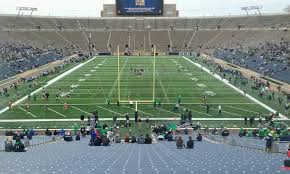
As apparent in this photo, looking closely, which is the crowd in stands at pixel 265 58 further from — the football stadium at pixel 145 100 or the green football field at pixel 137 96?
the green football field at pixel 137 96

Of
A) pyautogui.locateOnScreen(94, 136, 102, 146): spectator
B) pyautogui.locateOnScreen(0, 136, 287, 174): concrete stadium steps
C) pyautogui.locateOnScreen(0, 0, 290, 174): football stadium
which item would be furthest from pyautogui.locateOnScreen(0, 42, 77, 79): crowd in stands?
pyautogui.locateOnScreen(0, 136, 287, 174): concrete stadium steps

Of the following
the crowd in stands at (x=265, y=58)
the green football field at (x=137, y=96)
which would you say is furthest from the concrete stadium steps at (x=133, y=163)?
A: the crowd in stands at (x=265, y=58)

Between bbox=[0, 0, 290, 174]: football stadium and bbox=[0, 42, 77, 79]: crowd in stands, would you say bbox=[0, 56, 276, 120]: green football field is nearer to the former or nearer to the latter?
bbox=[0, 0, 290, 174]: football stadium

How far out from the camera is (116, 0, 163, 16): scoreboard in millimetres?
77688

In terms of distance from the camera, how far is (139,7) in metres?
77.7

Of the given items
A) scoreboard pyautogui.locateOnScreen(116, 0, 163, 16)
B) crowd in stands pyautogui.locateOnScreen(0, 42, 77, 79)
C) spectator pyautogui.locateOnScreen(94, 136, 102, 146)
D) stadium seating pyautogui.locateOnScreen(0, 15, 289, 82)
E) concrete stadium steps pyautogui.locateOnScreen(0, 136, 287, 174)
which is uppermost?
scoreboard pyautogui.locateOnScreen(116, 0, 163, 16)

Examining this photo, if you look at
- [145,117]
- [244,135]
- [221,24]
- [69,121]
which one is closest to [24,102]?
[69,121]

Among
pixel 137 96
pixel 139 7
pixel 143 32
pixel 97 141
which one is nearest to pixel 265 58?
pixel 137 96

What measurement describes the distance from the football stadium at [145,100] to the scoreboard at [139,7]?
17 centimetres

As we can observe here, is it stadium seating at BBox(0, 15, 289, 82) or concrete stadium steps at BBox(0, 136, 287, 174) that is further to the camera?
stadium seating at BBox(0, 15, 289, 82)

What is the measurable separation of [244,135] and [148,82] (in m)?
18.4

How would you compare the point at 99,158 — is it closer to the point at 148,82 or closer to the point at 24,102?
the point at 24,102

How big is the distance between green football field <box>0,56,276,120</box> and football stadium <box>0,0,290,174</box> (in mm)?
78

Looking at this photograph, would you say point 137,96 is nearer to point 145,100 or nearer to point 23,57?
point 145,100
